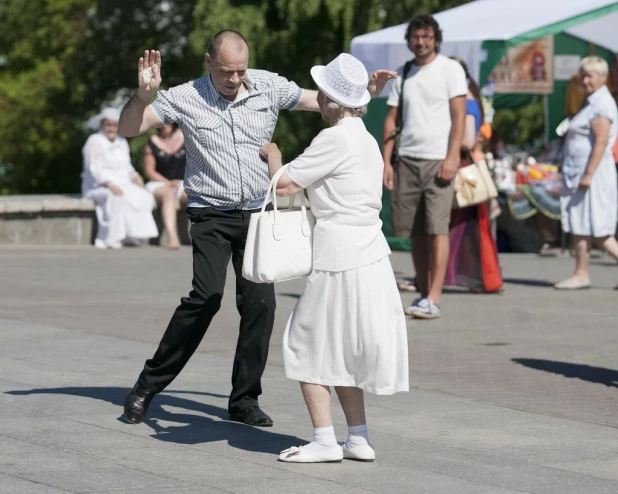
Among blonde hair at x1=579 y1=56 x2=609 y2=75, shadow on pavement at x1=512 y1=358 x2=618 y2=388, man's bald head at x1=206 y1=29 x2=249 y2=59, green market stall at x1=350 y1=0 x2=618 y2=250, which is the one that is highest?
green market stall at x1=350 y1=0 x2=618 y2=250

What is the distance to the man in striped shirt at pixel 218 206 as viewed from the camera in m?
6.41

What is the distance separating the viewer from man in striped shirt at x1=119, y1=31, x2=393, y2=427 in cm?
641

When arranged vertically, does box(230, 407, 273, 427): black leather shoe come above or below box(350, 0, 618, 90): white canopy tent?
below

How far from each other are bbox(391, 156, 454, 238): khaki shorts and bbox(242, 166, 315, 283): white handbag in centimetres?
485

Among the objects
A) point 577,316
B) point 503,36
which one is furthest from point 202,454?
point 503,36

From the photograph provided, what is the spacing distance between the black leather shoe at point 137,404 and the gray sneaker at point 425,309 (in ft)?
13.5

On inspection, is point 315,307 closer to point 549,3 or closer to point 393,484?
point 393,484

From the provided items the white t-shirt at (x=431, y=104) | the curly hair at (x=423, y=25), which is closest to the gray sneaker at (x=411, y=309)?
the white t-shirt at (x=431, y=104)

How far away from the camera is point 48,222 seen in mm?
17172

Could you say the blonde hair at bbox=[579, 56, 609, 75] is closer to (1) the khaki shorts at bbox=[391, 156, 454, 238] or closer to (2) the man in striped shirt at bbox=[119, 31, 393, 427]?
(1) the khaki shorts at bbox=[391, 156, 454, 238]

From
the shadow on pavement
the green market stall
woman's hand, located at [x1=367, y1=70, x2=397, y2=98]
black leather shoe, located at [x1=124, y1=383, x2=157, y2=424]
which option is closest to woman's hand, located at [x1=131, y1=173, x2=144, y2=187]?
the green market stall

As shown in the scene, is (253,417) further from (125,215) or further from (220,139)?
(125,215)

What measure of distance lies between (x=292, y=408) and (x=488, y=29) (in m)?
9.10

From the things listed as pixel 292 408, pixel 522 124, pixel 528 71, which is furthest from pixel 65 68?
pixel 292 408
